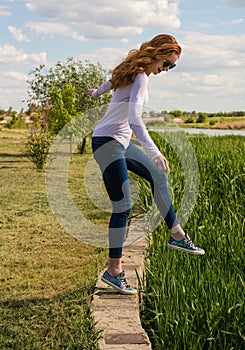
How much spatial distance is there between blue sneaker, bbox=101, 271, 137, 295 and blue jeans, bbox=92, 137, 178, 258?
121 mm

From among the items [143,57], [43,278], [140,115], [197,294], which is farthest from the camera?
[43,278]

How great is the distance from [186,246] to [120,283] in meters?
0.49

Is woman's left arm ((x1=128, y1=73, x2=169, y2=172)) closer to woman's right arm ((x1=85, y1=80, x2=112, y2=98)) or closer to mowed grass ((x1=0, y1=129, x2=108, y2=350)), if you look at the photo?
woman's right arm ((x1=85, y1=80, x2=112, y2=98))

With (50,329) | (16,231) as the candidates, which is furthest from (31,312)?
→ (16,231)

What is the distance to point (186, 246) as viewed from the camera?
10.6ft

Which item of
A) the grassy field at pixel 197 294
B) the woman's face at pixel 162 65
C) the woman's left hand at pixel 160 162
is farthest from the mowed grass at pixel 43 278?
the woman's face at pixel 162 65

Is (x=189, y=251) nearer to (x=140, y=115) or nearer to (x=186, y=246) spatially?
(x=186, y=246)

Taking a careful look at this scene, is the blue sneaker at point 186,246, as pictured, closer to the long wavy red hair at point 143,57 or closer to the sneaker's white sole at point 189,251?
the sneaker's white sole at point 189,251

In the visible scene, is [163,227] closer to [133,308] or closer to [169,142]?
[133,308]

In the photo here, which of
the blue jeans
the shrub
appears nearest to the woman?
the blue jeans

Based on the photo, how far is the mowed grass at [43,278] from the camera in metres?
2.75

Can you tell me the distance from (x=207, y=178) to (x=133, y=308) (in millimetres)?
3000

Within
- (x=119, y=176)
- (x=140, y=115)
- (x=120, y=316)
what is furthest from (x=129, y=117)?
(x=120, y=316)

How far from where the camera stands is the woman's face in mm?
3035
